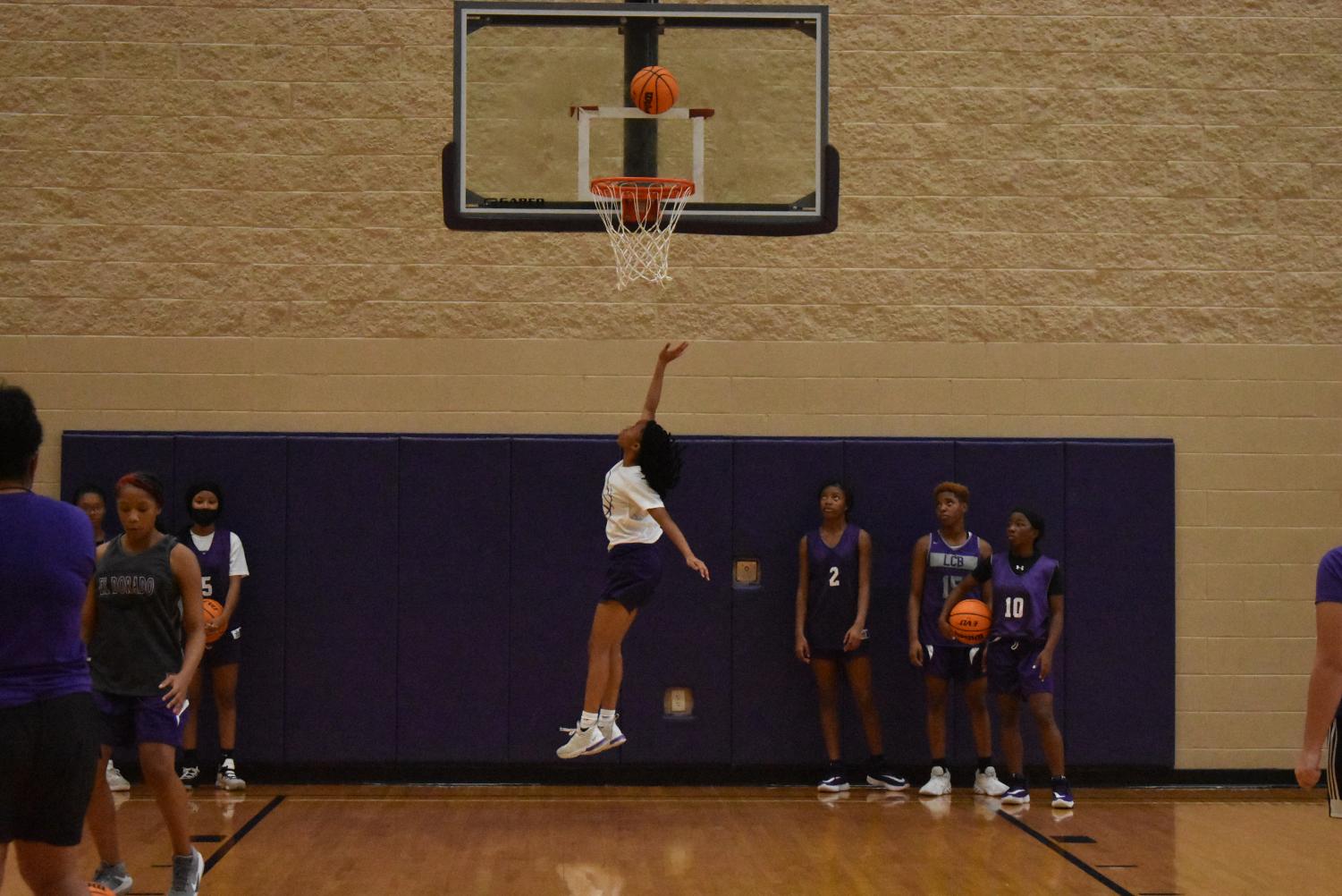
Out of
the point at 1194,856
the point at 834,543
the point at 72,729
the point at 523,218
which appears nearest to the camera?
the point at 72,729

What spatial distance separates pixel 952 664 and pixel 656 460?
244 cm

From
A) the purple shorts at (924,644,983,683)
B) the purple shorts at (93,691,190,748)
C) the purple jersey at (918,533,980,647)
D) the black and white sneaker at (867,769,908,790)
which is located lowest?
the black and white sneaker at (867,769,908,790)

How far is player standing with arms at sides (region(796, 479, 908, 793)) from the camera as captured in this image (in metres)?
8.43

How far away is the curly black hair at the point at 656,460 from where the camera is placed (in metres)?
7.30

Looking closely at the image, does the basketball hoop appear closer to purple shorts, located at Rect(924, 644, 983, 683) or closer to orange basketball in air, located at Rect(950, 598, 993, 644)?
orange basketball in air, located at Rect(950, 598, 993, 644)

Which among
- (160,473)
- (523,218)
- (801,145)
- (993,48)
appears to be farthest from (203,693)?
(993,48)

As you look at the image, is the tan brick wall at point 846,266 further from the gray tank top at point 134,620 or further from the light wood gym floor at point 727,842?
the gray tank top at point 134,620

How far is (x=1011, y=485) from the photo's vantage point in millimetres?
8781

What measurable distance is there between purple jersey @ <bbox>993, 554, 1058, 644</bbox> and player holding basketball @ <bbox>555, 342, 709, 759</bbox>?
6.66 feet

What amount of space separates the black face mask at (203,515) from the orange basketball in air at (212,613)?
1.56ft

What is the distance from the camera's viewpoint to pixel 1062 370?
8.89 meters

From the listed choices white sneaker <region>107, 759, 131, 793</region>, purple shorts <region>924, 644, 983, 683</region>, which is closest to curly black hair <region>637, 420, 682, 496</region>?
purple shorts <region>924, 644, 983, 683</region>

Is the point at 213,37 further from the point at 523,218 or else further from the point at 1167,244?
the point at 1167,244

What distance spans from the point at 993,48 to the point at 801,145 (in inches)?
88.7
